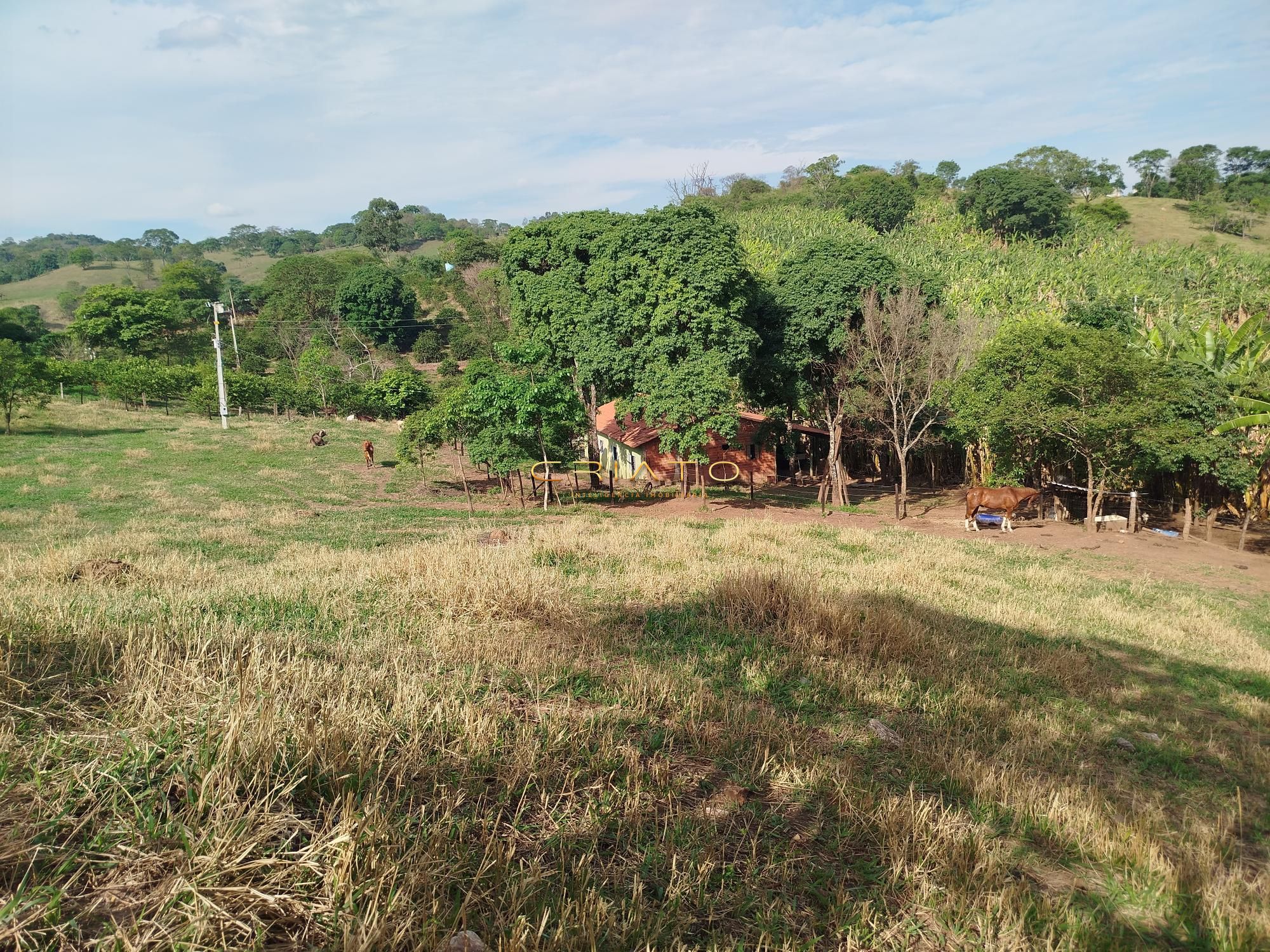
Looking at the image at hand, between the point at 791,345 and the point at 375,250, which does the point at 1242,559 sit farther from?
the point at 375,250

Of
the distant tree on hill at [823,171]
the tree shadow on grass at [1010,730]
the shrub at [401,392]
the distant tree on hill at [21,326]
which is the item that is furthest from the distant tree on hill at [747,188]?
the tree shadow on grass at [1010,730]

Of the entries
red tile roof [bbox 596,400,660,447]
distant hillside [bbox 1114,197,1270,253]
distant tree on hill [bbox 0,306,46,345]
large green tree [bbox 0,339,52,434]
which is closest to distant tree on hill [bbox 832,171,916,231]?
distant hillside [bbox 1114,197,1270,253]

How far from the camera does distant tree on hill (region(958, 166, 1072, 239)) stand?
7225 cm

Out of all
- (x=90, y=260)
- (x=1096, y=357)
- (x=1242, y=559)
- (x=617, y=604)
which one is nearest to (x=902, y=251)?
(x=1096, y=357)

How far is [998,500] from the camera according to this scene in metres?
22.4

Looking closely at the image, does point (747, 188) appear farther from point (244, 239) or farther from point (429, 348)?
point (244, 239)

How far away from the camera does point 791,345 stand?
26000 millimetres

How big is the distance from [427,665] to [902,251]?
5831cm

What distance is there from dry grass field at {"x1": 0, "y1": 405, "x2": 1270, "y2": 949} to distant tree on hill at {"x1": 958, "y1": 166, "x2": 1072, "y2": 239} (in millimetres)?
75459

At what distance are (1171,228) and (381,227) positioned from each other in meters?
122

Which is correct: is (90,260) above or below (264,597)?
above

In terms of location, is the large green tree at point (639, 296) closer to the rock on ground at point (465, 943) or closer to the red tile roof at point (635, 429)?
the red tile roof at point (635, 429)

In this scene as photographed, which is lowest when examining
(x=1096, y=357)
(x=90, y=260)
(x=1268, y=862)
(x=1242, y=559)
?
(x=1242, y=559)

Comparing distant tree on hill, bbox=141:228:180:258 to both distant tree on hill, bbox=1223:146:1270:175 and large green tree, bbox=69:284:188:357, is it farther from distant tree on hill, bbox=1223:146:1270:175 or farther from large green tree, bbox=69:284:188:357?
distant tree on hill, bbox=1223:146:1270:175
